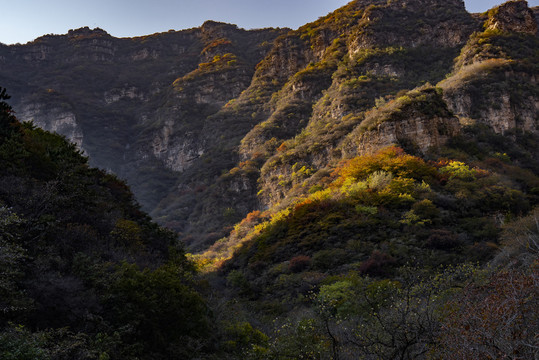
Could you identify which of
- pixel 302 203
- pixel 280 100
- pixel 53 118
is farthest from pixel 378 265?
pixel 53 118

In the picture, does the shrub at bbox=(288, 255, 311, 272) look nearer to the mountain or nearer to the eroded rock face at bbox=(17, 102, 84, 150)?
the mountain

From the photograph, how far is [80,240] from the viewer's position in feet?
46.4

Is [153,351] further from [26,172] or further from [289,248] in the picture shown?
[289,248]

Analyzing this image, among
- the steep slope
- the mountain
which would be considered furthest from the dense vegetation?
the steep slope

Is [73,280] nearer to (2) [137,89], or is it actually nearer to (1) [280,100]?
(1) [280,100]

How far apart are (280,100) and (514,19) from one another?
44.3m

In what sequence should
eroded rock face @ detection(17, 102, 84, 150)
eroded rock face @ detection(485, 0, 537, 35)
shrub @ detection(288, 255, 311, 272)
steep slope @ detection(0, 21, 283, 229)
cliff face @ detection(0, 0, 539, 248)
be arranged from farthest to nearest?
eroded rock face @ detection(17, 102, 84, 150) → steep slope @ detection(0, 21, 283, 229) → eroded rock face @ detection(485, 0, 537, 35) → cliff face @ detection(0, 0, 539, 248) → shrub @ detection(288, 255, 311, 272)

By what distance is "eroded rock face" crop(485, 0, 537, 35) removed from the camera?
5922 centimetres

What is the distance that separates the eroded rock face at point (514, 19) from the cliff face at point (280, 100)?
0.24 metres

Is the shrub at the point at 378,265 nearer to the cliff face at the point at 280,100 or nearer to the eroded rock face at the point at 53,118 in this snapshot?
the cliff face at the point at 280,100

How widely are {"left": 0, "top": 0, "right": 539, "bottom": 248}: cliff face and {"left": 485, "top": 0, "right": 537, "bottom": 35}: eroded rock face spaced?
235mm

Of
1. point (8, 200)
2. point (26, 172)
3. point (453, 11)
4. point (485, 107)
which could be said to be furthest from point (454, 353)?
point (453, 11)

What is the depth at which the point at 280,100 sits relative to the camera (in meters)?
79.2

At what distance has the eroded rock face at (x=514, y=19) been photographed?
194ft
